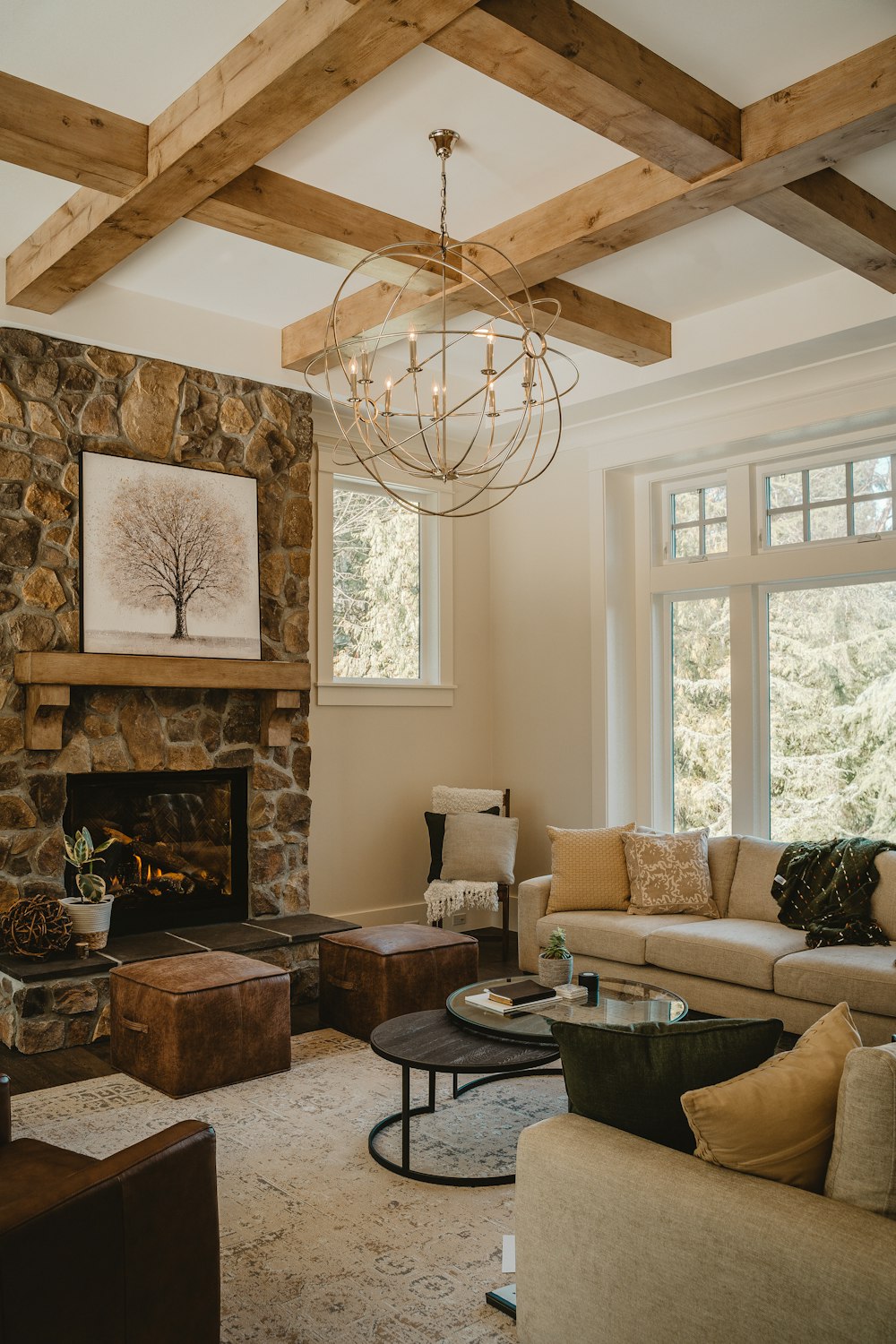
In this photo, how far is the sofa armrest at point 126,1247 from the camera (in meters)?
1.78

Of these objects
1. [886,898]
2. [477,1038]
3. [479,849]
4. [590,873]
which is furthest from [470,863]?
[477,1038]

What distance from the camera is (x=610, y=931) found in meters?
4.69

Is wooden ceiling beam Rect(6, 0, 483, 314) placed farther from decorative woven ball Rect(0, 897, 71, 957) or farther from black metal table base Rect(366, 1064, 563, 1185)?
black metal table base Rect(366, 1064, 563, 1185)

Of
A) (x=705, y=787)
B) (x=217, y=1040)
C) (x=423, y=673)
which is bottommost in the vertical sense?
(x=217, y=1040)

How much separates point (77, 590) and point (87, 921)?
1.41 meters

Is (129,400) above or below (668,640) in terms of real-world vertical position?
above

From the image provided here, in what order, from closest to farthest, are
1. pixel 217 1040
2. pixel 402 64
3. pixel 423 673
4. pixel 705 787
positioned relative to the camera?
pixel 402 64
pixel 217 1040
pixel 705 787
pixel 423 673

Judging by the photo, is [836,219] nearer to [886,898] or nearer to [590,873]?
[886,898]

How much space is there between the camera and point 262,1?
108 inches

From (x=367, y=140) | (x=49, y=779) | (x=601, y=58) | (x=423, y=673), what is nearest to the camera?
(x=601, y=58)

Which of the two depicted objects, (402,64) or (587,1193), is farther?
(402,64)

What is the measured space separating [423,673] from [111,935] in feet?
8.13

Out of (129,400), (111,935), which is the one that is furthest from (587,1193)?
(129,400)

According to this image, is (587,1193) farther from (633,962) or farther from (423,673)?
(423,673)
